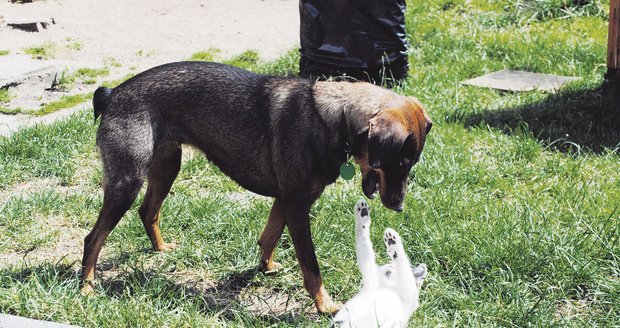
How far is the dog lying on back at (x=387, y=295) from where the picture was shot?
3.53m

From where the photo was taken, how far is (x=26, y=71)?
7.95m

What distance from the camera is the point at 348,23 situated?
25.4 feet

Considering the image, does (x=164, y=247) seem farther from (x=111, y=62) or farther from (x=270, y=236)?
(x=111, y=62)

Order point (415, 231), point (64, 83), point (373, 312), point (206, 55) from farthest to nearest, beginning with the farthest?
point (206, 55) < point (64, 83) < point (415, 231) < point (373, 312)

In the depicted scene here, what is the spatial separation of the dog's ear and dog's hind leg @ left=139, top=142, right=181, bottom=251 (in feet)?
4.20

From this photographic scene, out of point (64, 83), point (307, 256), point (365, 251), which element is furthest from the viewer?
point (64, 83)

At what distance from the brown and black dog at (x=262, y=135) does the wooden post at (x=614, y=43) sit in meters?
3.73

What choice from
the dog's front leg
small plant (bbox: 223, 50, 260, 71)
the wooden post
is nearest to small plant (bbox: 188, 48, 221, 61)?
small plant (bbox: 223, 50, 260, 71)

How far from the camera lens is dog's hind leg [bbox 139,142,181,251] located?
455 centimetres

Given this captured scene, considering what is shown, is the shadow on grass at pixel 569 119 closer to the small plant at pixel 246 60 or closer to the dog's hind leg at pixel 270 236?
the dog's hind leg at pixel 270 236

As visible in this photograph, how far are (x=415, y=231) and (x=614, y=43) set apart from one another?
3.48 metres

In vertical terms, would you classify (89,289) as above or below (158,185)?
below

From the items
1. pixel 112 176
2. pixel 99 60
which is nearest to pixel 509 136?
pixel 112 176

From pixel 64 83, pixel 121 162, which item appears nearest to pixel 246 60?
pixel 64 83
